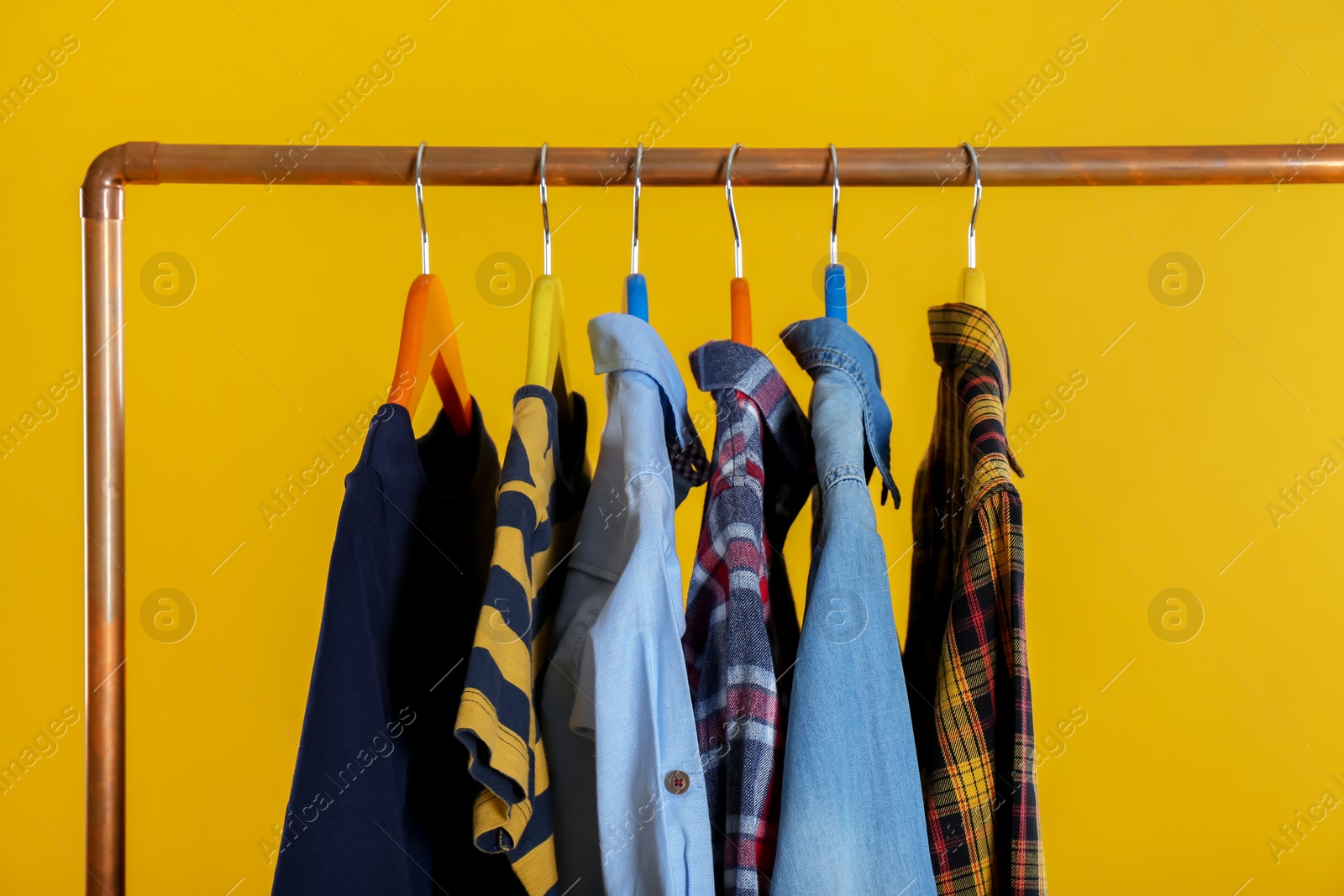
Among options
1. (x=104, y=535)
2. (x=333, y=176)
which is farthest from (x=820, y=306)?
(x=104, y=535)

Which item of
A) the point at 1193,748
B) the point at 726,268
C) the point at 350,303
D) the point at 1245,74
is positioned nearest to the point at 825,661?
the point at 726,268

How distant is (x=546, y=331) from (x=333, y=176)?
23 cm

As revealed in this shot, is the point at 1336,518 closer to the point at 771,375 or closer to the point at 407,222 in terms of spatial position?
the point at 771,375

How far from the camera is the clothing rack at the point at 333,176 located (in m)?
0.77

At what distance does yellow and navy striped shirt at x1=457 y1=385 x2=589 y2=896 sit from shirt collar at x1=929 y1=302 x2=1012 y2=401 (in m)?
0.29

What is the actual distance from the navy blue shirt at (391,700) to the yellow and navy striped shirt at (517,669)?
0.21 ft

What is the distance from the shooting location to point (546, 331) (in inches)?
27.3

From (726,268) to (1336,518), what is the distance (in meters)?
1.07

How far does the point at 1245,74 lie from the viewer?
1.59 m

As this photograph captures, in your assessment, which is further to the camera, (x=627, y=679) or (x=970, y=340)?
(x=970, y=340)

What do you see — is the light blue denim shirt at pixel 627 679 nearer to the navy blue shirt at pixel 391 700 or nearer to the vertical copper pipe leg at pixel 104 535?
the navy blue shirt at pixel 391 700

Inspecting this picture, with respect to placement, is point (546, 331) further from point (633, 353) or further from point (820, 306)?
point (820, 306)

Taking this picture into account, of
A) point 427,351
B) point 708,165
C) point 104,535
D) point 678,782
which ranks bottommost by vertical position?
point 678,782

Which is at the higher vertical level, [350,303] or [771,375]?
[350,303]
